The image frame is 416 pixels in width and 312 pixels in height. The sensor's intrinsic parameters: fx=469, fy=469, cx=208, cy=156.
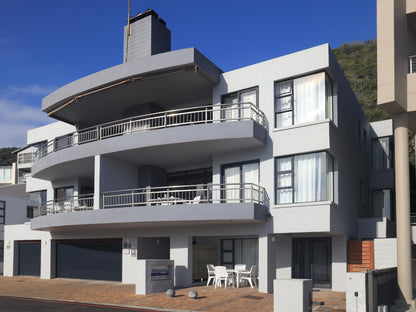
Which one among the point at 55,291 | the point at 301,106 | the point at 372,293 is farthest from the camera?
the point at 55,291

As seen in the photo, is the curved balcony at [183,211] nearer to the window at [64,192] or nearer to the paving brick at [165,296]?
the paving brick at [165,296]

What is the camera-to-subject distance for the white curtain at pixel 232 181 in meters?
21.2

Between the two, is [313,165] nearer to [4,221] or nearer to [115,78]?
[115,78]

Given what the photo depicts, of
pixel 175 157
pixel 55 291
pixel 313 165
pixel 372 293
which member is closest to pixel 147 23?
pixel 175 157

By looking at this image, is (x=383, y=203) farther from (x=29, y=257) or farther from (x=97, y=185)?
(x=29, y=257)

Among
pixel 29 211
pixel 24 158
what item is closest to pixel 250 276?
pixel 29 211

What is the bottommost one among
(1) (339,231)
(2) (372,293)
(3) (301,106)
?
(2) (372,293)

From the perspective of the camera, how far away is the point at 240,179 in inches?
838

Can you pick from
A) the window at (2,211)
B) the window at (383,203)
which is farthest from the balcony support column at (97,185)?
the window at (2,211)

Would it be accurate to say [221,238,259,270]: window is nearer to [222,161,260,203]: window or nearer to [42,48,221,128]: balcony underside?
[222,161,260,203]: window

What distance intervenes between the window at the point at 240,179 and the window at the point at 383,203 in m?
11.8

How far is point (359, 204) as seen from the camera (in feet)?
82.7

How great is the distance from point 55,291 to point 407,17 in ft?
64.4

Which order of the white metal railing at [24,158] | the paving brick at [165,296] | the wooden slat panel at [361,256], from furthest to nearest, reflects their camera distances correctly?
the white metal railing at [24,158] → the wooden slat panel at [361,256] → the paving brick at [165,296]
